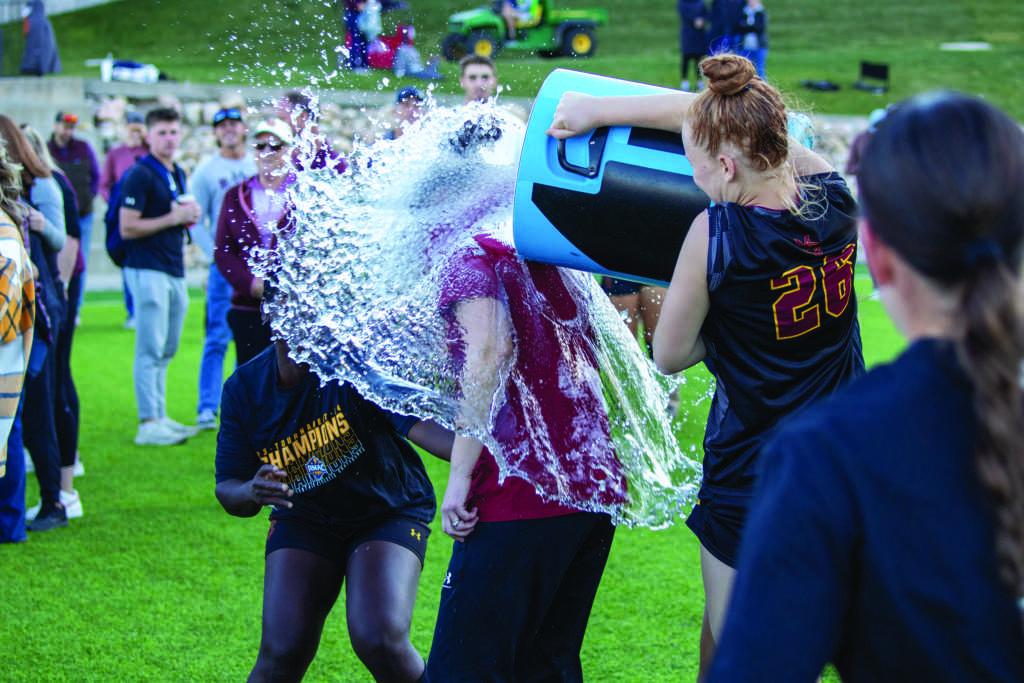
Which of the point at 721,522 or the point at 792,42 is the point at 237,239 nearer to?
the point at 721,522

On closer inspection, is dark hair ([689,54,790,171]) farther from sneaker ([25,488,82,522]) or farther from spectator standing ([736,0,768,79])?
spectator standing ([736,0,768,79])

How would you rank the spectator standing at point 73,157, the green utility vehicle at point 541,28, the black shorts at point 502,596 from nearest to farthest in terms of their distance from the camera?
the black shorts at point 502,596 < the spectator standing at point 73,157 < the green utility vehicle at point 541,28

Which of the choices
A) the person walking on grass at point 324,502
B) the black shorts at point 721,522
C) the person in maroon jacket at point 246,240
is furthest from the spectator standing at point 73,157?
the black shorts at point 721,522

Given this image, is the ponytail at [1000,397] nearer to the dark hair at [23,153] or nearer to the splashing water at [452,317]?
the splashing water at [452,317]

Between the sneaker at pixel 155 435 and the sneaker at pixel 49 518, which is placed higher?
the sneaker at pixel 49 518

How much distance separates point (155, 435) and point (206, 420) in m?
0.43

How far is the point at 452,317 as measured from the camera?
8.21ft

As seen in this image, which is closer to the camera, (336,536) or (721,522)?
(721,522)

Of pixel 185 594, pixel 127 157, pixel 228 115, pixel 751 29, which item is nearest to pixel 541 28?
pixel 751 29

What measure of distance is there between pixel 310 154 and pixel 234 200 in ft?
8.93

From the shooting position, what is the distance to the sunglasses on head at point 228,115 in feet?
22.3

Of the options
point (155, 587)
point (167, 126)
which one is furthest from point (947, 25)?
point (155, 587)

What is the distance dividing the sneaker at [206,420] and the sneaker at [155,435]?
0.33 metres

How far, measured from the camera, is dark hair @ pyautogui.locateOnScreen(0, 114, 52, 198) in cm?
494
